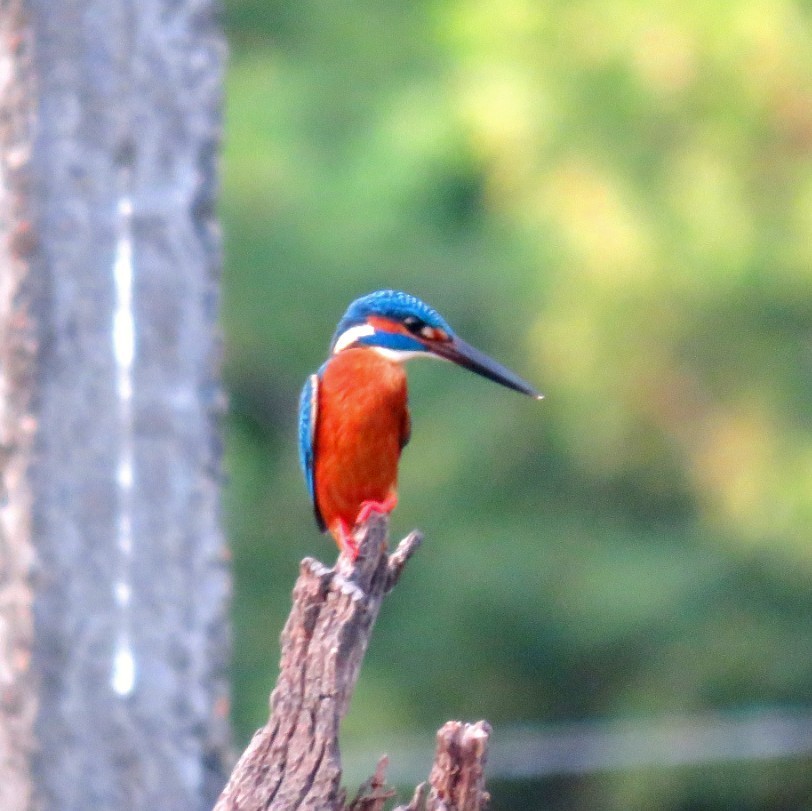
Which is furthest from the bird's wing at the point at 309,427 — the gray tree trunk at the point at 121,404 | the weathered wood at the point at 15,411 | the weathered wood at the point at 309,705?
the weathered wood at the point at 309,705

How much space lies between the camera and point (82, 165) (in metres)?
4.33

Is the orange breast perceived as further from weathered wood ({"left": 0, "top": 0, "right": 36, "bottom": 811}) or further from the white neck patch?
weathered wood ({"left": 0, "top": 0, "right": 36, "bottom": 811})

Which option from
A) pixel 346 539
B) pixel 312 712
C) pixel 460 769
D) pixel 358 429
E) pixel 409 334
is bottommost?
pixel 460 769

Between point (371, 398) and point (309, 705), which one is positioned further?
point (371, 398)

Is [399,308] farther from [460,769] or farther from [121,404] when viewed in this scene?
[460,769]

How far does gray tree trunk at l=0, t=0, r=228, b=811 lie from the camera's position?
4312 millimetres

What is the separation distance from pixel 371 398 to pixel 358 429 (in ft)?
0.25

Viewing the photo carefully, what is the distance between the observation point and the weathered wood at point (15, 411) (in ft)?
14.0

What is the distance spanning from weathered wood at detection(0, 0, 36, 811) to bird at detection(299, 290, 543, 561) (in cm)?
66

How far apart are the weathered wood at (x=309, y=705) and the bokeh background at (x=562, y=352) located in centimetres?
660

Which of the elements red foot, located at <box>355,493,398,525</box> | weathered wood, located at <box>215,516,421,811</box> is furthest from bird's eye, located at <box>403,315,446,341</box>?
weathered wood, located at <box>215,516,421,811</box>

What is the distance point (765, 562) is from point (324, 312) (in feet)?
9.54

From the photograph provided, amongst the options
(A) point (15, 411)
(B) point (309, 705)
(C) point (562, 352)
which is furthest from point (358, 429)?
(C) point (562, 352)

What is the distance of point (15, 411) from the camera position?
14.2 ft
